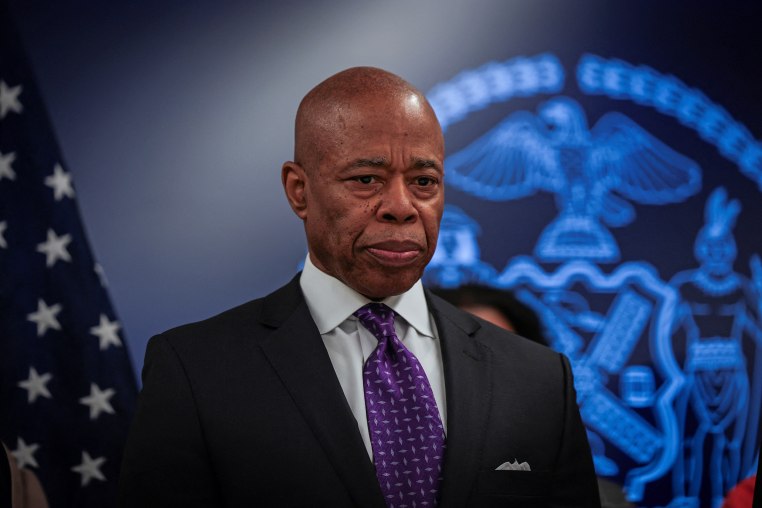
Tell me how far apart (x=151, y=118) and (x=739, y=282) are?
2159 millimetres

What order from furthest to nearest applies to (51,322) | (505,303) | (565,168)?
(565,168) < (505,303) < (51,322)

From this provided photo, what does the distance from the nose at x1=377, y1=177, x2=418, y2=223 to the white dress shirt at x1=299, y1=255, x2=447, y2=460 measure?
6.5 inches

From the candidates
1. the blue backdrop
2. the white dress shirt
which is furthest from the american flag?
the white dress shirt

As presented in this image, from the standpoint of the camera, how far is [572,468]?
5.02 ft

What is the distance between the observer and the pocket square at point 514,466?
144 cm

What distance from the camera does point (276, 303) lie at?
1.56 metres

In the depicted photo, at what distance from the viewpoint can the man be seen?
1.36 m

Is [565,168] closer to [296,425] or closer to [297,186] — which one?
[297,186]

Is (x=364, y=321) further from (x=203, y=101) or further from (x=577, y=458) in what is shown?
(x=203, y=101)

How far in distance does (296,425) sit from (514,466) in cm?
38

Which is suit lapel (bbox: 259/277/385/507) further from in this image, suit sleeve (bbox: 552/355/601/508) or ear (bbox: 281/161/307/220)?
suit sleeve (bbox: 552/355/601/508)

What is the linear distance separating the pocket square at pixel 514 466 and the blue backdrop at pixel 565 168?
61.0 inches

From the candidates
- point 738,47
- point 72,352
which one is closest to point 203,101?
point 72,352

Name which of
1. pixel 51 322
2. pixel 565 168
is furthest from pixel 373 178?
pixel 565 168
